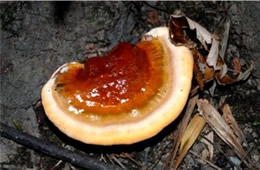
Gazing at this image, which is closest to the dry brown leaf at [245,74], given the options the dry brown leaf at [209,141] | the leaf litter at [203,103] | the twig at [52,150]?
the leaf litter at [203,103]

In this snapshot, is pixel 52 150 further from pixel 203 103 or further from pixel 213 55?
pixel 213 55

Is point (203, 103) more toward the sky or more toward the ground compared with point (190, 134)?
more toward the sky

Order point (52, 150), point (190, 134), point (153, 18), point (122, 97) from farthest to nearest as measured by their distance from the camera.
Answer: point (153, 18) < point (190, 134) < point (52, 150) < point (122, 97)

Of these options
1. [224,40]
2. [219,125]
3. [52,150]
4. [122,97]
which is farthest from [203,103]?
[52,150]

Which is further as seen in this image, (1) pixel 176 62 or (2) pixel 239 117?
(2) pixel 239 117

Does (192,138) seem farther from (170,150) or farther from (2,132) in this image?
(2,132)

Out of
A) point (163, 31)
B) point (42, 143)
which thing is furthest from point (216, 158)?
point (42, 143)

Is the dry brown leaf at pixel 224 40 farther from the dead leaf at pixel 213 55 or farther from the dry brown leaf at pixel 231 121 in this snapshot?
the dry brown leaf at pixel 231 121
